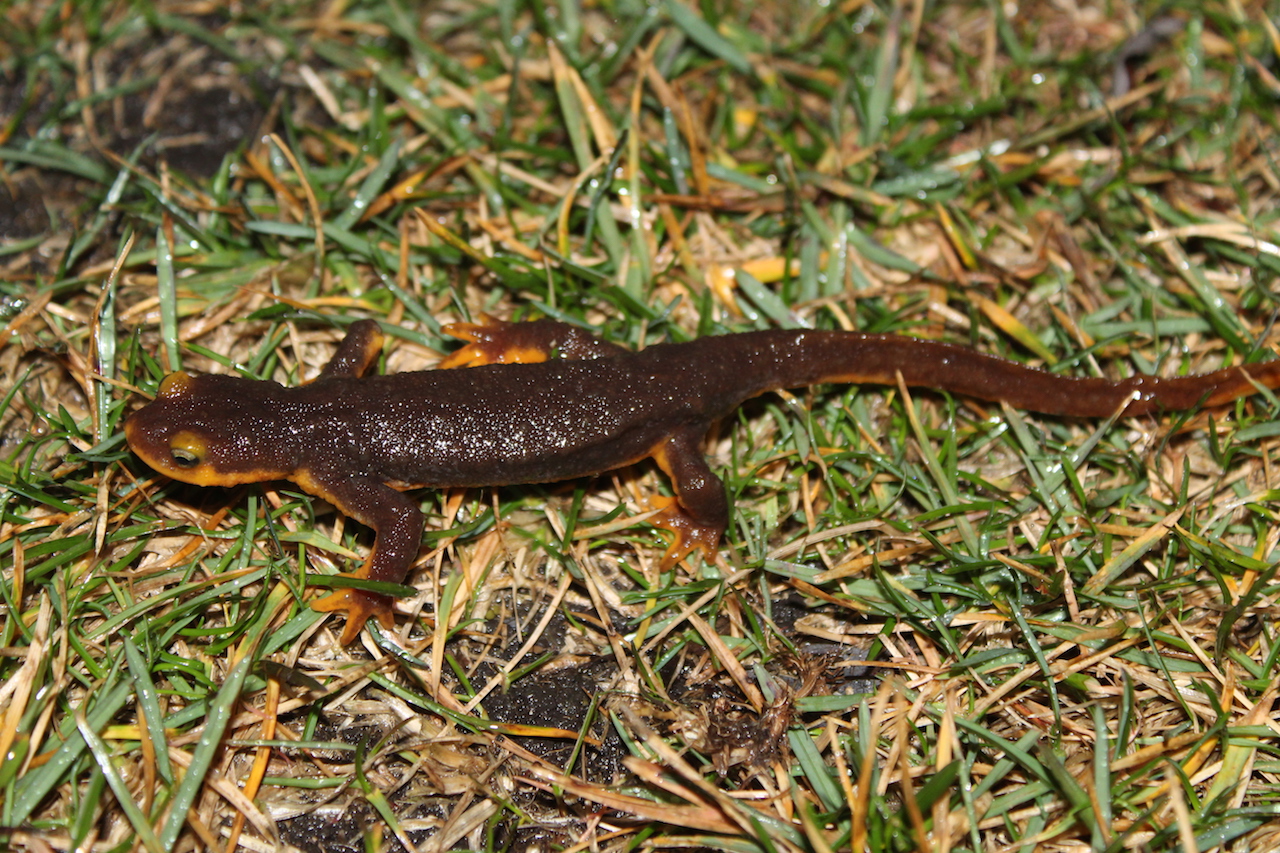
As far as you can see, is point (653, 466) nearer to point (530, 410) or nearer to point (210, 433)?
point (530, 410)

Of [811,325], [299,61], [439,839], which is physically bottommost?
[439,839]

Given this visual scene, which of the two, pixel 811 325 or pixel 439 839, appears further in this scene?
pixel 811 325

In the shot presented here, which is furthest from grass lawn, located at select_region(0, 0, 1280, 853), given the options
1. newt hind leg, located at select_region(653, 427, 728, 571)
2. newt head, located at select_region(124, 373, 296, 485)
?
newt head, located at select_region(124, 373, 296, 485)

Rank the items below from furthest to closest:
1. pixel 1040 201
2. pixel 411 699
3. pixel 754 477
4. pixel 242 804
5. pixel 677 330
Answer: pixel 1040 201 < pixel 677 330 < pixel 754 477 < pixel 411 699 < pixel 242 804

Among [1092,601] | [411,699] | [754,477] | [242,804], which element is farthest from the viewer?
[754,477]

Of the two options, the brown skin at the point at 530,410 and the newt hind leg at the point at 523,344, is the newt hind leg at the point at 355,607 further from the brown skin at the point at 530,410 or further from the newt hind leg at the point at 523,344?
the newt hind leg at the point at 523,344

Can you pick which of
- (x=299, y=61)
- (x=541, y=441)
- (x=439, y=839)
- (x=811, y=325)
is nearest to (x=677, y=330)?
(x=811, y=325)

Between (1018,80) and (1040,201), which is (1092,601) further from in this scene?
(1018,80)

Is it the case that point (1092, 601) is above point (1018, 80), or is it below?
below
